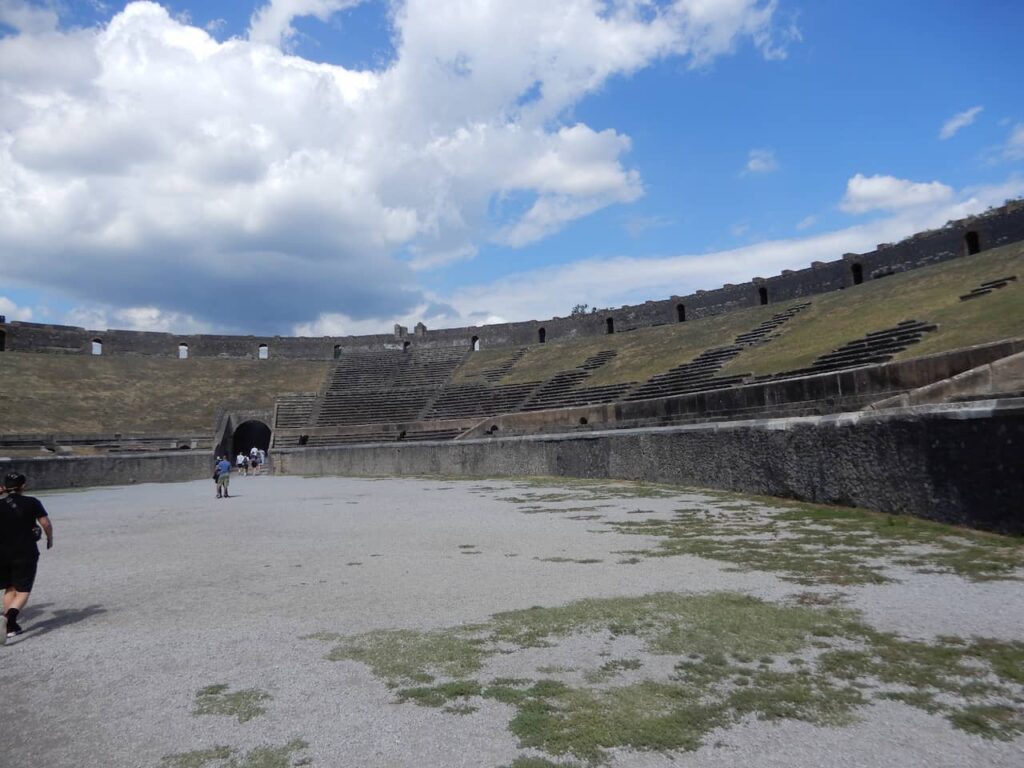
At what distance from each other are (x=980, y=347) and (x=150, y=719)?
15.2 meters

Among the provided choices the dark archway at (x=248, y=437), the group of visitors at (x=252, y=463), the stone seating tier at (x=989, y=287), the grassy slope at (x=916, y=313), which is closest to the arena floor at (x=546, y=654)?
the grassy slope at (x=916, y=313)

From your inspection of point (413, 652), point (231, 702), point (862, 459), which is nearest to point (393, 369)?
point (862, 459)

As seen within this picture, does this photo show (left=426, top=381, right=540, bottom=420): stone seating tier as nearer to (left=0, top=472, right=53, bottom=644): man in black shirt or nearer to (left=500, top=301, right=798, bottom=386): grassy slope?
(left=500, top=301, right=798, bottom=386): grassy slope

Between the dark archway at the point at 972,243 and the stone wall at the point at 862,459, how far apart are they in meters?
23.5

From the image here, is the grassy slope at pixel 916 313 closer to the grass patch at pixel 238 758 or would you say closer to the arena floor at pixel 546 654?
the arena floor at pixel 546 654

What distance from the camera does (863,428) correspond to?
7.61 meters

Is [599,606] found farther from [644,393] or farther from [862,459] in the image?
[644,393]

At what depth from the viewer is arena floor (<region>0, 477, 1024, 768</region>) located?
2.71 m

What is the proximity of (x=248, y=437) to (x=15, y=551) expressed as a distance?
130ft

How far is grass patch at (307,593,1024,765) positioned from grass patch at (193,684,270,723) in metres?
0.61

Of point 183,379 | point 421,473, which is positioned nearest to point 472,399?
point 421,473

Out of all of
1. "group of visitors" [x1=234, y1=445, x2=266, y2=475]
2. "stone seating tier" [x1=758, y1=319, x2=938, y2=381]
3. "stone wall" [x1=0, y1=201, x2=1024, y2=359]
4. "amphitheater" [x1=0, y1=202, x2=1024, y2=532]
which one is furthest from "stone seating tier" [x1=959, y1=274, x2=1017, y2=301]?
"group of visitors" [x1=234, y1=445, x2=266, y2=475]

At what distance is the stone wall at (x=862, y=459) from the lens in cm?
603

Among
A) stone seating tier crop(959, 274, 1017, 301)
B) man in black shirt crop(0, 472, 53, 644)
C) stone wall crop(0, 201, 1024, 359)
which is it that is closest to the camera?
man in black shirt crop(0, 472, 53, 644)
